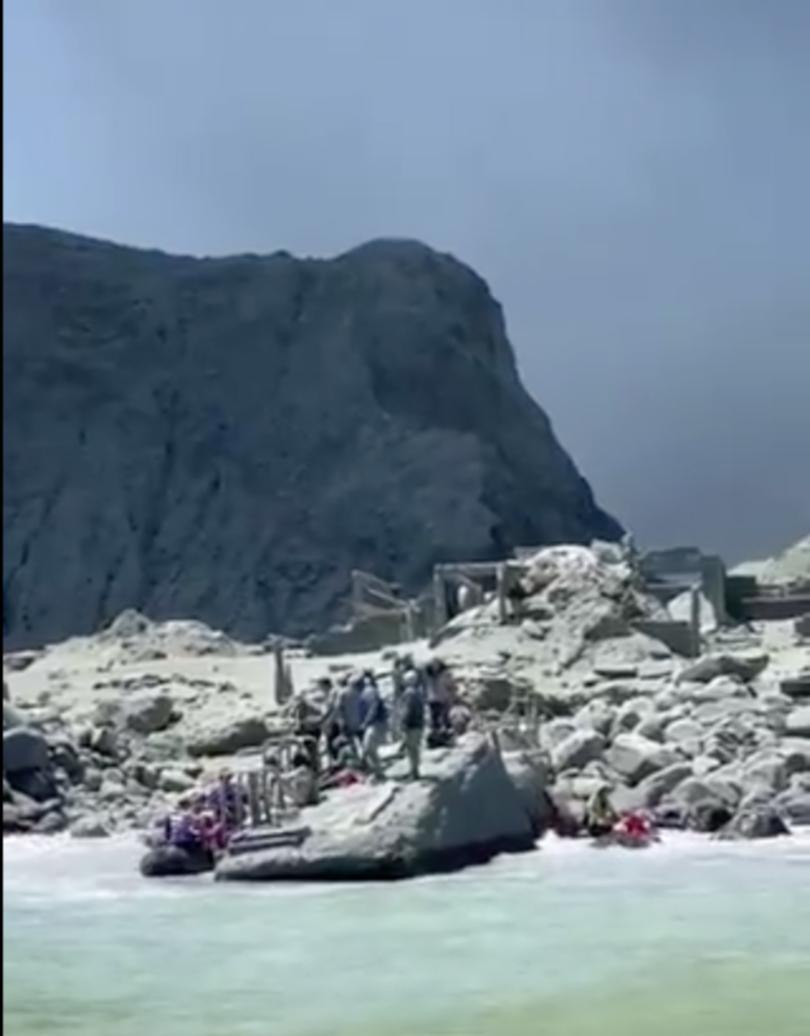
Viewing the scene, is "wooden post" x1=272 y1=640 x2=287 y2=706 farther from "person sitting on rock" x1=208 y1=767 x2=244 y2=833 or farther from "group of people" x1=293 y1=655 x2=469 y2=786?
"person sitting on rock" x1=208 y1=767 x2=244 y2=833

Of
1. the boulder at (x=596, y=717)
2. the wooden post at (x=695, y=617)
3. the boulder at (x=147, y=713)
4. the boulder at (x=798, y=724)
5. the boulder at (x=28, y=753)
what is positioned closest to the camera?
the boulder at (x=28, y=753)

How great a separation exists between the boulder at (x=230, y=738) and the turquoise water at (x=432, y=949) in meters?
6.90

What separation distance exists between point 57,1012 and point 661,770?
11.8m

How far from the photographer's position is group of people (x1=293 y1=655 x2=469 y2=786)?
1805cm

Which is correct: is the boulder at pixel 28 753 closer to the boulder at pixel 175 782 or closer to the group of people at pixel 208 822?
the group of people at pixel 208 822

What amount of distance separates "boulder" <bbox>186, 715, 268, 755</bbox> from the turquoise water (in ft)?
22.6

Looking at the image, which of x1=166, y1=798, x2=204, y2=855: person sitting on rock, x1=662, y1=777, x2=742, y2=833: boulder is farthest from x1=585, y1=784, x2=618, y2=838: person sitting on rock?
x1=166, y1=798, x2=204, y2=855: person sitting on rock

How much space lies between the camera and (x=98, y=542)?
7475 centimetres

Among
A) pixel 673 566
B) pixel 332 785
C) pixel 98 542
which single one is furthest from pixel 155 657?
pixel 98 542

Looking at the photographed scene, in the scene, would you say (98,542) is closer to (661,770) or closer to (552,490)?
(552,490)

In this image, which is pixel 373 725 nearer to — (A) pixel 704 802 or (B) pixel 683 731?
(A) pixel 704 802

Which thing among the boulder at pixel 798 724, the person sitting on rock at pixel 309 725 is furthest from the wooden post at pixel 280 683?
the boulder at pixel 798 724

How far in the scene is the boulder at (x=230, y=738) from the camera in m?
24.5

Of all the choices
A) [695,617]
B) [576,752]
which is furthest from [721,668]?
[576,752]
